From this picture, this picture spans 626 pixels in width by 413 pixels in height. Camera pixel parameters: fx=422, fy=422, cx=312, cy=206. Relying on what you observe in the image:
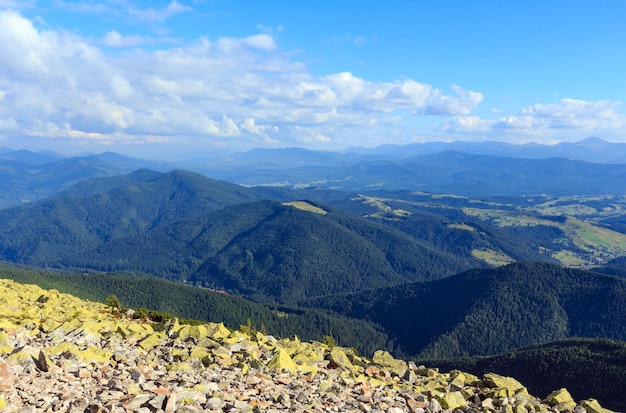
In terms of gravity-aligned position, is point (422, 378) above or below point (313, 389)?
below

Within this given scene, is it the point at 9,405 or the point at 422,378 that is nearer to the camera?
the point at 9,405

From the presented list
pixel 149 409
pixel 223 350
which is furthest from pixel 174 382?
pixel 223 350

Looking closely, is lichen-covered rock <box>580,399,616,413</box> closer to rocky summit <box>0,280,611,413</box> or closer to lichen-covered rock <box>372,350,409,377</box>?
rocky summit <box>0,280,611,413</box>

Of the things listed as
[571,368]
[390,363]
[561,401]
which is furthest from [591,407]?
[571,368]

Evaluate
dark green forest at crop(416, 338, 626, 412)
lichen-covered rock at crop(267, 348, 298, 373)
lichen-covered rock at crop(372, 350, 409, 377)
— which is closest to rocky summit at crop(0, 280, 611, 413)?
lichen-covered rock at crop(267, 348, 298, 373)

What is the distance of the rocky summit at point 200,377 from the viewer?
75.3 ft

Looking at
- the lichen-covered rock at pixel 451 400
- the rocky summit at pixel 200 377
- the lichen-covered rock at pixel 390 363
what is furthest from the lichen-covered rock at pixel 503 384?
the lichen-covered rock at pixel 390 363

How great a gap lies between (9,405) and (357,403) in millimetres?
19707

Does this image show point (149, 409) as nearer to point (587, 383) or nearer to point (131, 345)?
point (131, 345)

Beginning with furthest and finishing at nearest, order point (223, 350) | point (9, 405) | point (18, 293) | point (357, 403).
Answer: point (18, 293)
point (223, 350)
point (357, 403)
point (9, 405)

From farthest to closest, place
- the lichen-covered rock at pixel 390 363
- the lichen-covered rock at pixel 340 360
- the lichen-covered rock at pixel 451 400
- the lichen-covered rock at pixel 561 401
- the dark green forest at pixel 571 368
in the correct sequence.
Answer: the dark green forest at pixel 571 368, the lichen-covered rock at pixel 390 363, the lichen-covered rock at pixel 340 360, the lichen-covered rock at pixel 561 401, the lichen-covered rock at pixel 451 400

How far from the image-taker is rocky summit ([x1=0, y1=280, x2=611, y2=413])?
22938 mm

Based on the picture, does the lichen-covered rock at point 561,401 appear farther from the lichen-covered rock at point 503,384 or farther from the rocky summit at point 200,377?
the lichen-covered rock at point 503,384

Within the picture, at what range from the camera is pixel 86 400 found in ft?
70.7
